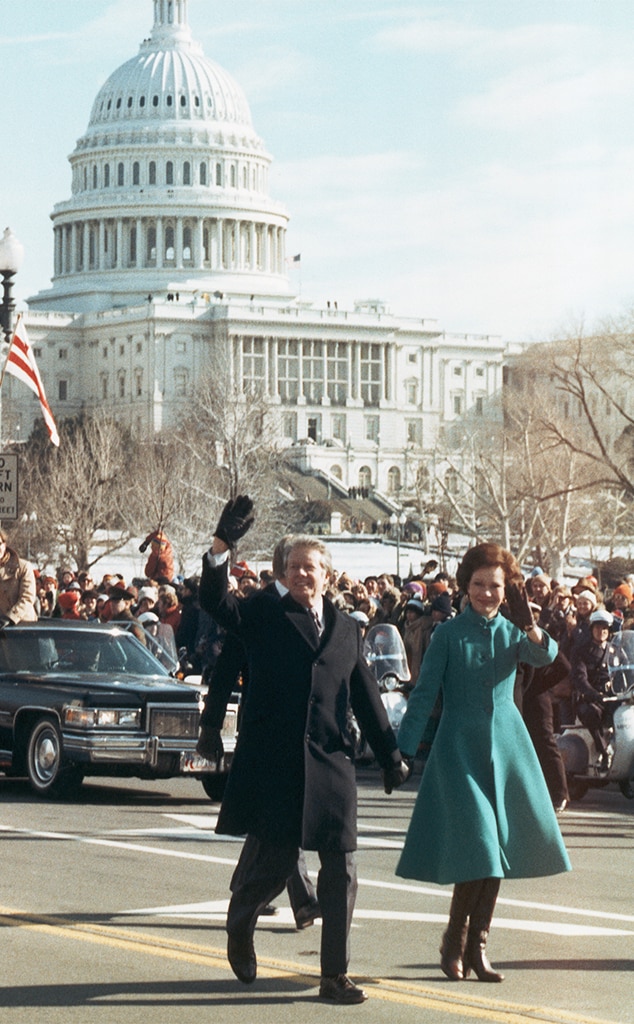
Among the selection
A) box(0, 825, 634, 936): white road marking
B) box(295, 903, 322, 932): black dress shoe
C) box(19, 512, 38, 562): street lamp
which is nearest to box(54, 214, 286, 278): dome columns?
box(19, 512, 38, 562): street lamp

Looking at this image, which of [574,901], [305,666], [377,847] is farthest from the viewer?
[377,847]

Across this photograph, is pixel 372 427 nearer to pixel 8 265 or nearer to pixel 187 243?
pixel 187 243

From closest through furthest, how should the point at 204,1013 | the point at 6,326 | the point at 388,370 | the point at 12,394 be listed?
1. the point at 204,1013
2. the point at 6,326
3. the point at 12,394
4. the point at 388,370

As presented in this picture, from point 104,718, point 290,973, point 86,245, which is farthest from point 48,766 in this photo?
point 86,245

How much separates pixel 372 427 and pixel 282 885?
6406 inches

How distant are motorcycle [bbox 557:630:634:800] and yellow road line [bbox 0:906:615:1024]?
6.85 metres

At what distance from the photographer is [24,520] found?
79.1 meters

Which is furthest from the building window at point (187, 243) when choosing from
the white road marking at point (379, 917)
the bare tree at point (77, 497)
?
the white road marking at point (379, 917)

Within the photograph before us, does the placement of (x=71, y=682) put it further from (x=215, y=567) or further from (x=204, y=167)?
(x=204, y=167)

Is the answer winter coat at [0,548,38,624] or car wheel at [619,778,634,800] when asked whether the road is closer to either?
car wheel at [619,778,634,800]

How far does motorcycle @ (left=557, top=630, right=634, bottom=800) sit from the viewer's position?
16.3 m

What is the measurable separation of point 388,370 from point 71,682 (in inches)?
6144

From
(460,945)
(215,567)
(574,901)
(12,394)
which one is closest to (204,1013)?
(460,945)

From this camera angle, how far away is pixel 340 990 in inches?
324
